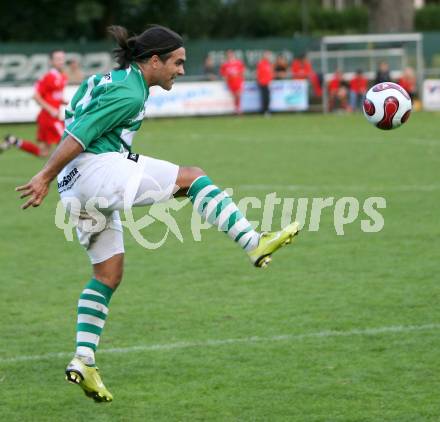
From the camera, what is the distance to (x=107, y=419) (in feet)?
19.9

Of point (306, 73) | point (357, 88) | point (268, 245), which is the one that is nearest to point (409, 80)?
point (357, 88)

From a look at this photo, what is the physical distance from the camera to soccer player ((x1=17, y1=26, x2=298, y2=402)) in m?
6.00

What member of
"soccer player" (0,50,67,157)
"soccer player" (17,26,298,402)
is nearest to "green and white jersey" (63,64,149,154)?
"soccer player" (17,26,298,402)

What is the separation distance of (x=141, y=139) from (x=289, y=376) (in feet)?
59.6

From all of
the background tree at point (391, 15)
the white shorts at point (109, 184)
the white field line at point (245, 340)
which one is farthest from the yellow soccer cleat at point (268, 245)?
the background tree at point (391, 15)

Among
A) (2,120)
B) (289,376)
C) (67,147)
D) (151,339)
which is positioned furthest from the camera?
(2,120)

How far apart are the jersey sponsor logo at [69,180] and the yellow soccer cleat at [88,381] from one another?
1.00 m

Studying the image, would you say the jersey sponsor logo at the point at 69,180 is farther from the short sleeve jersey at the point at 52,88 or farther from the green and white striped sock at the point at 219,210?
the short sleeve jersey at the point at 52,88

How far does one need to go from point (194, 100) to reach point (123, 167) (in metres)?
26.0

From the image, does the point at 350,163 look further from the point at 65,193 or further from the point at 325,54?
the point at 325,54

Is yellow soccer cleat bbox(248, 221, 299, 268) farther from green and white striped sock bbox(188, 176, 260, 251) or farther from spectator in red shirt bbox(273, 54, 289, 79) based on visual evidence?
spectator in red shirt bbox(273, 54, 289, 79)

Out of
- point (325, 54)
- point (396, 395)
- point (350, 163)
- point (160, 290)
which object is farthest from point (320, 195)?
point (325, 54)

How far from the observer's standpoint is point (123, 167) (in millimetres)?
6141

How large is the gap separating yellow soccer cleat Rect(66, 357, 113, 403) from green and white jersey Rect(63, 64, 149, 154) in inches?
48.0
